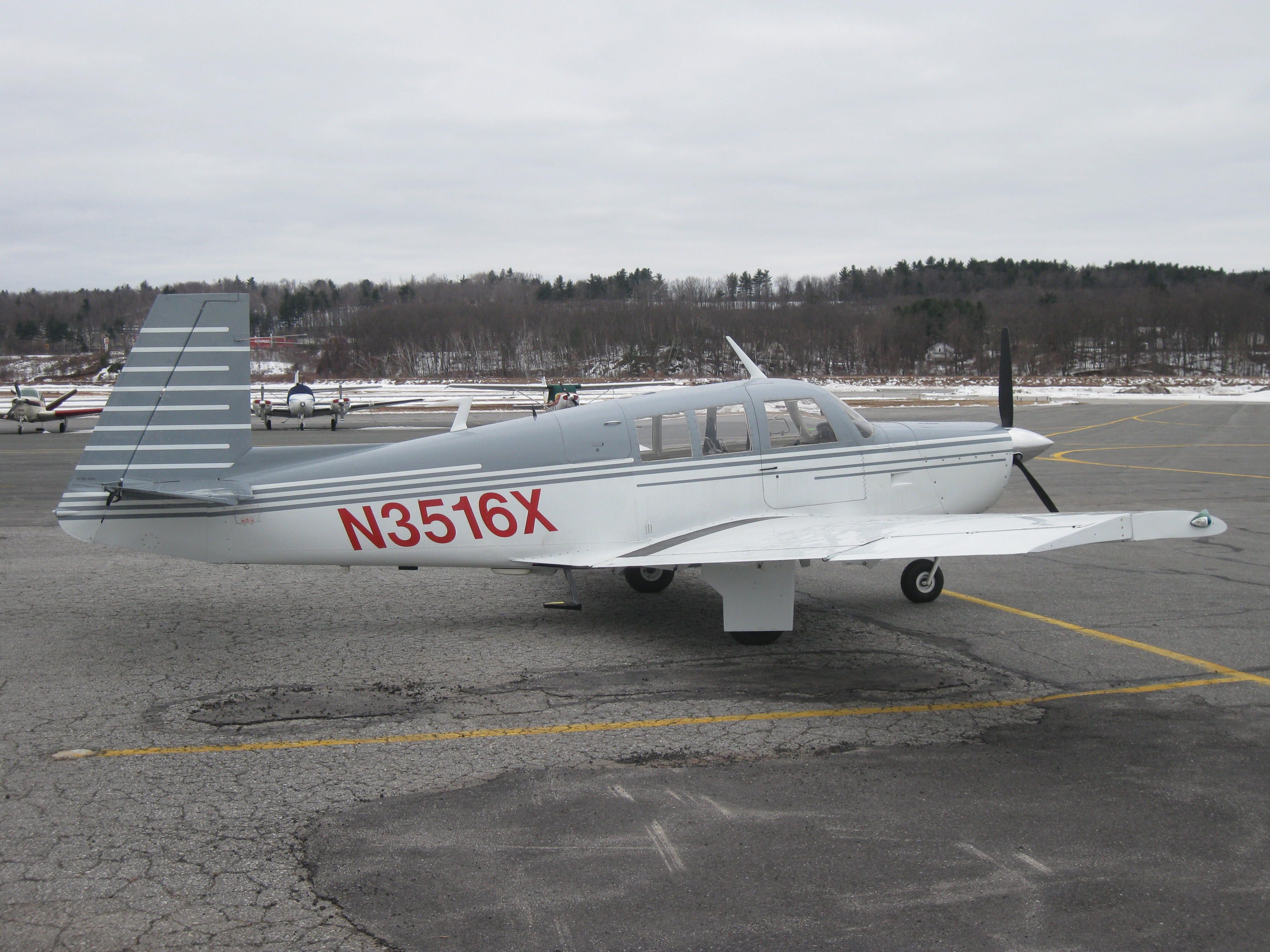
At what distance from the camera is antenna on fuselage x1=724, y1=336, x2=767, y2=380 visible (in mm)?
8484

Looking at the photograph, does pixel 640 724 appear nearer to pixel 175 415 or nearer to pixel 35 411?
pixel 175 415

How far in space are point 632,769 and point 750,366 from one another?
487cm

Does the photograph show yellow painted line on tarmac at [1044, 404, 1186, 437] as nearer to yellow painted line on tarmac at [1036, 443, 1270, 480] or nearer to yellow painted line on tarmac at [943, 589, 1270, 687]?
yellow painted line on tarmac at [1036, 443, 1270, 480]

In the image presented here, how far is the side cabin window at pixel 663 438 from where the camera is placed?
7609 millimetres

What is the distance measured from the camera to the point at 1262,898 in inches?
143

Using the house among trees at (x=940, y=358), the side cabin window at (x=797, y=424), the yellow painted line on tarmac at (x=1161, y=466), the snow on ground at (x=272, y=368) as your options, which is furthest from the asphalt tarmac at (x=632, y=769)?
the snow on ground at (x=272, y=368)

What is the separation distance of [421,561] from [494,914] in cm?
403

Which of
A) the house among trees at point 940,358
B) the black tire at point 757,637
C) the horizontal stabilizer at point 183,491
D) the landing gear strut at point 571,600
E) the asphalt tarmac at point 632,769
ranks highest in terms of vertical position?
the house among trees at point 940,358

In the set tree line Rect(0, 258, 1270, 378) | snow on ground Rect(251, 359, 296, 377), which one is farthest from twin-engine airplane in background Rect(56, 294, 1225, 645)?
snow on ground Rect(251, 359, 296, 377)

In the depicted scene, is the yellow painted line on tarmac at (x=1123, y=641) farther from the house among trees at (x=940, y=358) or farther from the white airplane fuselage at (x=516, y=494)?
the house among trees at (x=940, y=358)

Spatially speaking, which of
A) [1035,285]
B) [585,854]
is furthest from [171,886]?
[1035,285]

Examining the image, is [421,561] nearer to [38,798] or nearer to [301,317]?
[38,798]

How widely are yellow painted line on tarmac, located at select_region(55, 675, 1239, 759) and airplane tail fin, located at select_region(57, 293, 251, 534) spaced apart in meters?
2.30

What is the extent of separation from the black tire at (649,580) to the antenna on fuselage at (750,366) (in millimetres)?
2059
